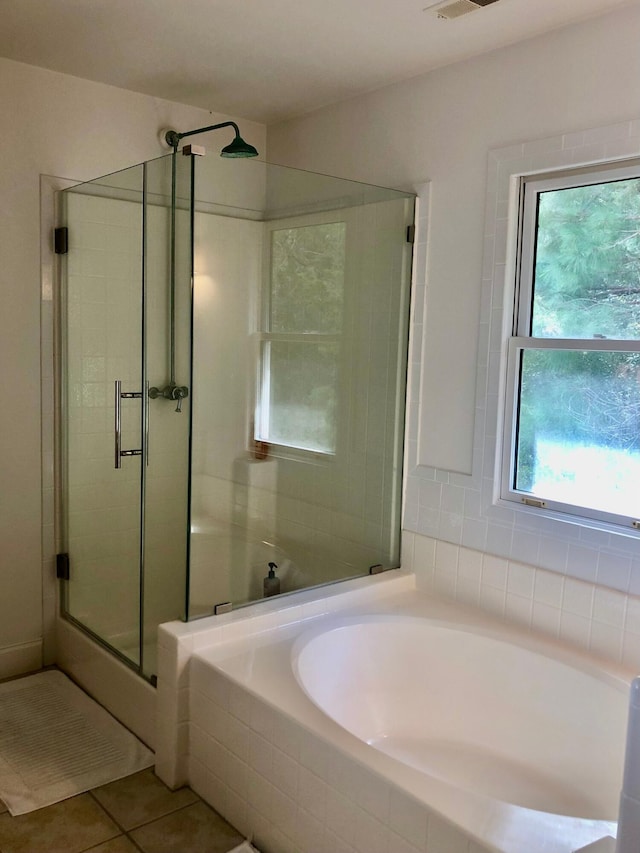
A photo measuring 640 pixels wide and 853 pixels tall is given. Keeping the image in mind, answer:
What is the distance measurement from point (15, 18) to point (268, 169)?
934mm

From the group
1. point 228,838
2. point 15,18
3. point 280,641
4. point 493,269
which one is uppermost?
point 15,18

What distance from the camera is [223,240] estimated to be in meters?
2.41

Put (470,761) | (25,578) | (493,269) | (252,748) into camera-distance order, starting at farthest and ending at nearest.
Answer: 1. (25,578)
2. (493,269)
3. (470,761)
4. (252,748)

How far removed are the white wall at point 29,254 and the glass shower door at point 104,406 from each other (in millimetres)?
111

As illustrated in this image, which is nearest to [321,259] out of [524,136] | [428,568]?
[524,136]

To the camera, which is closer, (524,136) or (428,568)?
(524,136)

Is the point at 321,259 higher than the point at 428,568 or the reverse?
higher

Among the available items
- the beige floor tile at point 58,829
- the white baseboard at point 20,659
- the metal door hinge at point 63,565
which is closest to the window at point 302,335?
the metal door hinge at point 63,565

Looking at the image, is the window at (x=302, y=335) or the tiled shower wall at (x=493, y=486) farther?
the window at (x=302, y=335)

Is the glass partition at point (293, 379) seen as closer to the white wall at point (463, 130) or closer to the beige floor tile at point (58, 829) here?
the white wall at point (463, 130)

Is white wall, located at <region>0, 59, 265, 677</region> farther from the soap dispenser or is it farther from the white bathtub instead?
the white bathtub

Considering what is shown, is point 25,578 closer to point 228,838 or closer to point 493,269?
point 228,838

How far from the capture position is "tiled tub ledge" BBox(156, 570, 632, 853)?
5.37 feet

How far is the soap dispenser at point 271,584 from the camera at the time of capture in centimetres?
270
